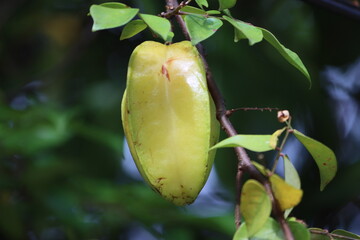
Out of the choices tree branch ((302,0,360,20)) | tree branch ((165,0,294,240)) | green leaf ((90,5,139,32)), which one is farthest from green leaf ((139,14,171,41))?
tree branch ((302,0,360,20))

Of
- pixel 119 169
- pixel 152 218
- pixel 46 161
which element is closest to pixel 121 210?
pixel 152 218

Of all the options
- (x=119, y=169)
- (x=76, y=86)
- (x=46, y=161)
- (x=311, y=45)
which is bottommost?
(x=119, y=169)

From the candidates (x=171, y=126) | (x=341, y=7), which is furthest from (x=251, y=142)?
(x=341, y=7)

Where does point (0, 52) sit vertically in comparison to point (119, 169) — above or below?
above

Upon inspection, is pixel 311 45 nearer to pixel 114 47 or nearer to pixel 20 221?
pixel 114 47

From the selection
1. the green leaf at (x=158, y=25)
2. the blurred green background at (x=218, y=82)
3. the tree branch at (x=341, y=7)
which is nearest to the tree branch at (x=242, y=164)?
the green leaf at (x=158, y=25)

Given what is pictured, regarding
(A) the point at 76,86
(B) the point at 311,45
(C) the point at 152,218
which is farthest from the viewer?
(A) the point at 76,86
